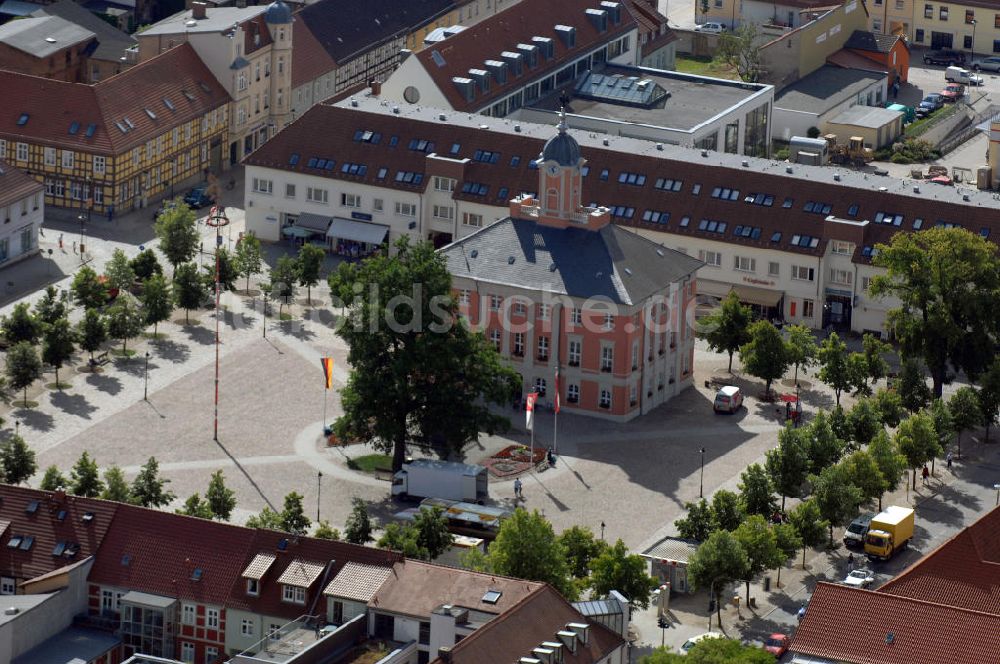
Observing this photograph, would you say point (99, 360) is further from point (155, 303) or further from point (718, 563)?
point (718, 563)

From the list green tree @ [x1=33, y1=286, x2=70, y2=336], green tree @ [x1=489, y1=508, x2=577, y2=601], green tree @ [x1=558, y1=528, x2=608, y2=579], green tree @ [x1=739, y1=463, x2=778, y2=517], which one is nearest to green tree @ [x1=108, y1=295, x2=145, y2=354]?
green tree @ [x1=33, y1=286, x2=70, y2=336]

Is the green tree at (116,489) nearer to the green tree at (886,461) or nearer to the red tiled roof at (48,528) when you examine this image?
the red tiled roof at (48,528)

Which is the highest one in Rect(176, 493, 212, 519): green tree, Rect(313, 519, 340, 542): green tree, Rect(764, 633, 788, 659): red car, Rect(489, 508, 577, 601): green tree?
Rect(489, 508, 577, 601): green tree

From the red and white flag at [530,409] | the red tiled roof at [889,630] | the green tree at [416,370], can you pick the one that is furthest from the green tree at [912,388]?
the red tiled roof at [889,630]

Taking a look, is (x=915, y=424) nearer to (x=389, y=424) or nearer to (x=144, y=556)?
(x=389, y=424)

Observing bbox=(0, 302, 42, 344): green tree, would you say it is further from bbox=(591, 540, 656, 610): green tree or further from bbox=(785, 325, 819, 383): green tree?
bbox=(591, 540, 656, 610): green tree

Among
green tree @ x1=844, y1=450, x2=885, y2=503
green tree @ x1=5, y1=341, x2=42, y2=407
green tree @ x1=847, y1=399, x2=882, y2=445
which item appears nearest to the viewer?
green tree @ x1=844, y1=450, x2=885, y2=503

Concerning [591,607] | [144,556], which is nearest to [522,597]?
[591,607]
